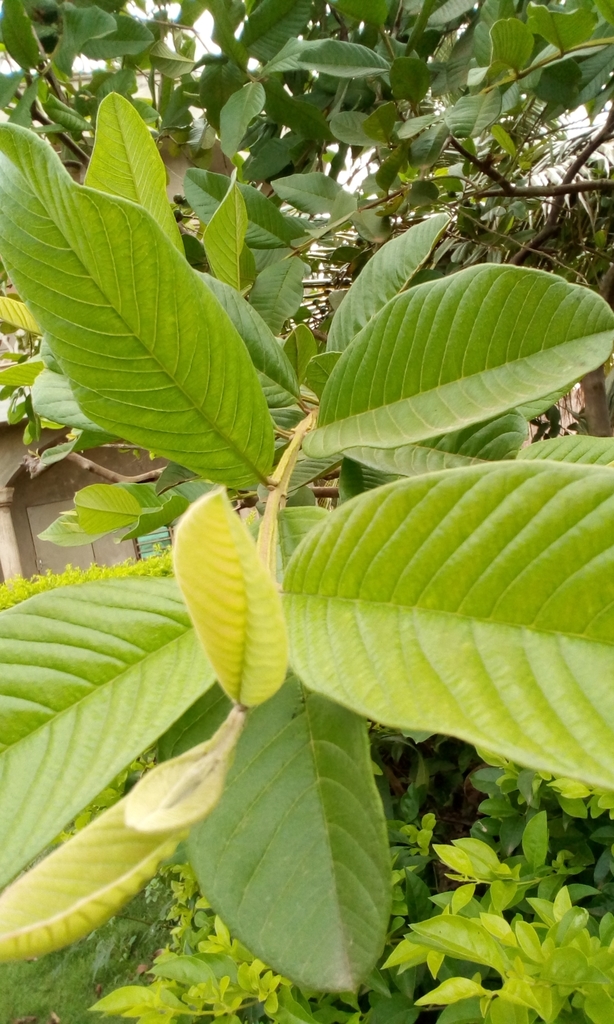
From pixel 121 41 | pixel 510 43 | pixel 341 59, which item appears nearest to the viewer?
pixel 510 43

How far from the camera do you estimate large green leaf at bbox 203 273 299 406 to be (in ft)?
1.66

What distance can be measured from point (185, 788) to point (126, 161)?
451 millimetres

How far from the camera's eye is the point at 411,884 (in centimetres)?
102

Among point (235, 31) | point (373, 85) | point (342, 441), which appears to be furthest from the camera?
point (373, 85)

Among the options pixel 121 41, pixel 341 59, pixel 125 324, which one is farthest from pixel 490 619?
pixel 121 41

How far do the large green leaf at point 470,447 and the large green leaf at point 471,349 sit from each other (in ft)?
0.28

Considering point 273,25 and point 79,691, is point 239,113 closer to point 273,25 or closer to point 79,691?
point 273,25

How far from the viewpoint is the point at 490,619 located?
26cm

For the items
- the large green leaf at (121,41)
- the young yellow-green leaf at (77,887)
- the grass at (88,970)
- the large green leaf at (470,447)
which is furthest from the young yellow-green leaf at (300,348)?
the grass at (88,970)

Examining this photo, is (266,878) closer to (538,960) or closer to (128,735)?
(128,735)

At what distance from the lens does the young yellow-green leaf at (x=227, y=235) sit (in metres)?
0.56

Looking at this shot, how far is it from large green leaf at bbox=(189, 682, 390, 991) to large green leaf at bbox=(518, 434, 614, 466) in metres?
0.29

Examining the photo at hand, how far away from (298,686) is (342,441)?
0.16 m

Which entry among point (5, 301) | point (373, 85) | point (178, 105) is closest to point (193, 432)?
point (5, 301)
